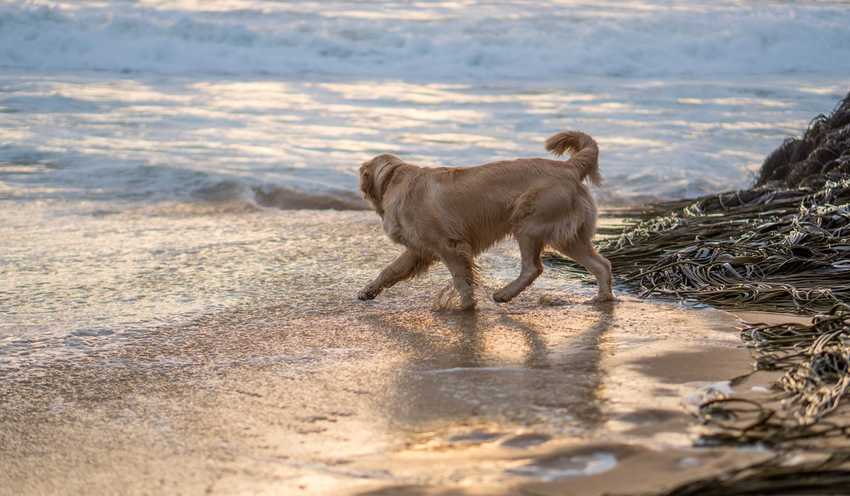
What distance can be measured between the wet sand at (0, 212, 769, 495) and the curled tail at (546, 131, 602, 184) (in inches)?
29.4

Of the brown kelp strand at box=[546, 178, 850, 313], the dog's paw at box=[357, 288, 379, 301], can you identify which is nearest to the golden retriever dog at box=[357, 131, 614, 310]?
the dog's paw at box=[357, 288, 379, 301]

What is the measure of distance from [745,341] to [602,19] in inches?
1064

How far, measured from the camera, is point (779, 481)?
119 inches

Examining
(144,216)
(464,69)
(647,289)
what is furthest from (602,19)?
(647,289)

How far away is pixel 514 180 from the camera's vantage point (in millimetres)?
6012

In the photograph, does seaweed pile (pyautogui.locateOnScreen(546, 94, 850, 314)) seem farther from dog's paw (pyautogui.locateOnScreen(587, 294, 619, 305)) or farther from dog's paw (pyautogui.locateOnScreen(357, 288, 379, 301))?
dog's paw (pyautogui.locateOnScreen(357, 288, 379, 301))

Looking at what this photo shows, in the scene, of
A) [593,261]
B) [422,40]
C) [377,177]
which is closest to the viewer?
[593,261]

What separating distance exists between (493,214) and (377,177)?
0.79 m

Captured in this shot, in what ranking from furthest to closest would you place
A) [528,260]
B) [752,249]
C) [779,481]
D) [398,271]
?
[752,249] < [398,271] < [528,260] < [779,481]

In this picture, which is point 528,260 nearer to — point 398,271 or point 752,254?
point 398,271

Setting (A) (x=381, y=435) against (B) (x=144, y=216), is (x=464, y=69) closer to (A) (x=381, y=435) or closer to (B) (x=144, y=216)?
(B) (x=144, y=216)

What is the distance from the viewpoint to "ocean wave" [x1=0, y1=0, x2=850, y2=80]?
26.5m

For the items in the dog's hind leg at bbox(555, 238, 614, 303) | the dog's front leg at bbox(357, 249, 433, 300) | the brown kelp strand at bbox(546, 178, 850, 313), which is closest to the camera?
the brown kelp strand at bbox(546, 178, 850, 313)

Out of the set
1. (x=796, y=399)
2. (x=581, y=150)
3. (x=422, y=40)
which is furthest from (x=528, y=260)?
(x=422, y=40)
